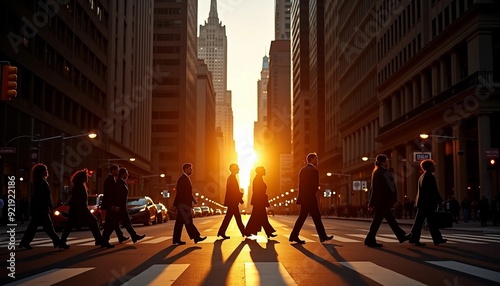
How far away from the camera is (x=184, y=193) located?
13.9m

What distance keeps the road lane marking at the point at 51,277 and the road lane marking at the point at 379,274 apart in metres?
3.99

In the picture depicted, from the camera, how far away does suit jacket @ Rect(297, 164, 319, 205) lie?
42.9 ft

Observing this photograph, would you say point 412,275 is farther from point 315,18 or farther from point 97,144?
point 315,18

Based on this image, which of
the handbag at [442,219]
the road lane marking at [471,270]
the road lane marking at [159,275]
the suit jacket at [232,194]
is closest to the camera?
the road lane marking at [159,275]

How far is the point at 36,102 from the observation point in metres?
42.0

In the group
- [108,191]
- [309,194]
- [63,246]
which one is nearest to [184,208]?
[108,191]

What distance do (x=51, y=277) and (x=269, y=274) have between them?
2.93 metres

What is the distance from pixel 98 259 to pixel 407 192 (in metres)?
48.5

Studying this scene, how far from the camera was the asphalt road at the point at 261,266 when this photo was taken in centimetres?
737

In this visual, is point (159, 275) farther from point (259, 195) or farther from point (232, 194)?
point (259, 195)

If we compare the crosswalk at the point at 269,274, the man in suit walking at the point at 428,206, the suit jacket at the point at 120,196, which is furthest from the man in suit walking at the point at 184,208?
the man in suit walking at the point at 428,206

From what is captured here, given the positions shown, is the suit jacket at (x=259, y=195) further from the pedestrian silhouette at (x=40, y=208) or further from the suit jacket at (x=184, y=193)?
the pedestrian silhouette at (x=40, y=208)

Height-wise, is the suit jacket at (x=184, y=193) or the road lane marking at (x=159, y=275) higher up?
the suit jacket at (x=184, y=193)

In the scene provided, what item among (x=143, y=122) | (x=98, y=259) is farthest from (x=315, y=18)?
(x=98, y=259)
